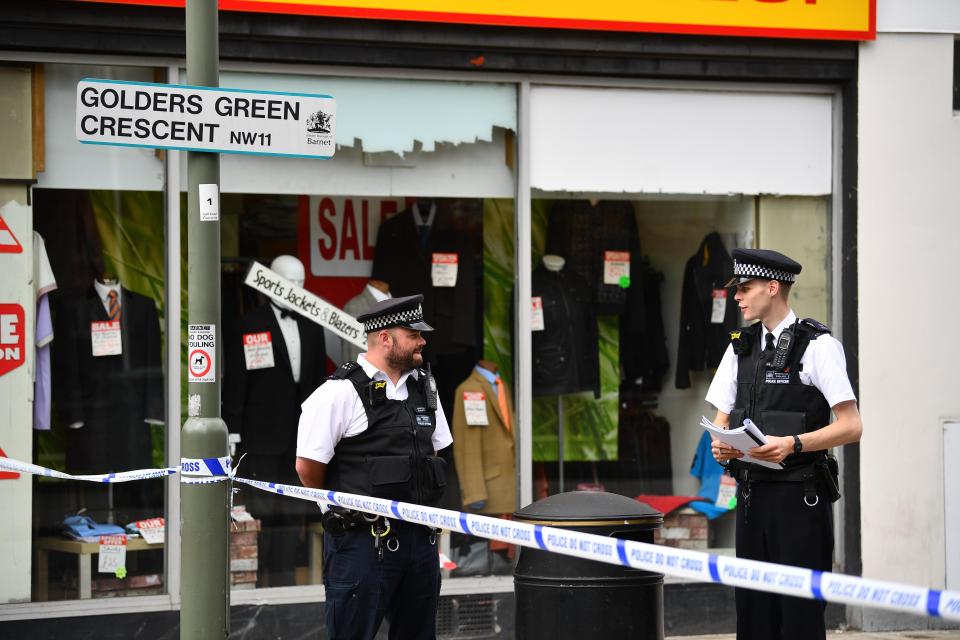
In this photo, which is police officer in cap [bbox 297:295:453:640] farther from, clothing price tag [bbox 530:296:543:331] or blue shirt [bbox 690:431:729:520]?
blue shirt [bbox 690:431:729:520]

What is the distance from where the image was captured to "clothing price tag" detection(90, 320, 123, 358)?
8.20 metres

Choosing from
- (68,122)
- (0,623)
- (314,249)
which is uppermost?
(68,122)

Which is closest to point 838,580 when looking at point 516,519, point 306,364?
point 516,519

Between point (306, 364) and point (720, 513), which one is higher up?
point (306, 364)

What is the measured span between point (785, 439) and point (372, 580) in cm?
191

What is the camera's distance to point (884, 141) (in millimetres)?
8898

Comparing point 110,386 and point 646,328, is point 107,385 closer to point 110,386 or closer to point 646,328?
point 110,386

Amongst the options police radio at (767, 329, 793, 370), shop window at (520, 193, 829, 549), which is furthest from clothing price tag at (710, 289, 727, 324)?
police radio at (767, 329, 793, 370)

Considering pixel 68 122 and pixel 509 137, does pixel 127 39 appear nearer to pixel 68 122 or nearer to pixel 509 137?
pixel 68 122

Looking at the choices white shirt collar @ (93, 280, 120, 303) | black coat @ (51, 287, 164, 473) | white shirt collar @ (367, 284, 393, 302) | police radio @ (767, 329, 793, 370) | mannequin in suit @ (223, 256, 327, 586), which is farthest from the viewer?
white shirt collar @ (367, 284, 393, 302)

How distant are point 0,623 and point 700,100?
5632mm

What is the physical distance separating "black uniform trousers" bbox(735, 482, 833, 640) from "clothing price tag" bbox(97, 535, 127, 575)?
3998mm

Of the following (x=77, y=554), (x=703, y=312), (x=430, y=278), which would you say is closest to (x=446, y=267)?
(x=430, y=278)

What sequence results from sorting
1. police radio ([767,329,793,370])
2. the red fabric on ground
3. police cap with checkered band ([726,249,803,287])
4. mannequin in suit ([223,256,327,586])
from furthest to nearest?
1. the red fabric on ground
2. mannequin in suit ([223,256,327,586])
3. police cap with checkered band ([726,249,803,287])
4. police radio ([767,329,793,370])
